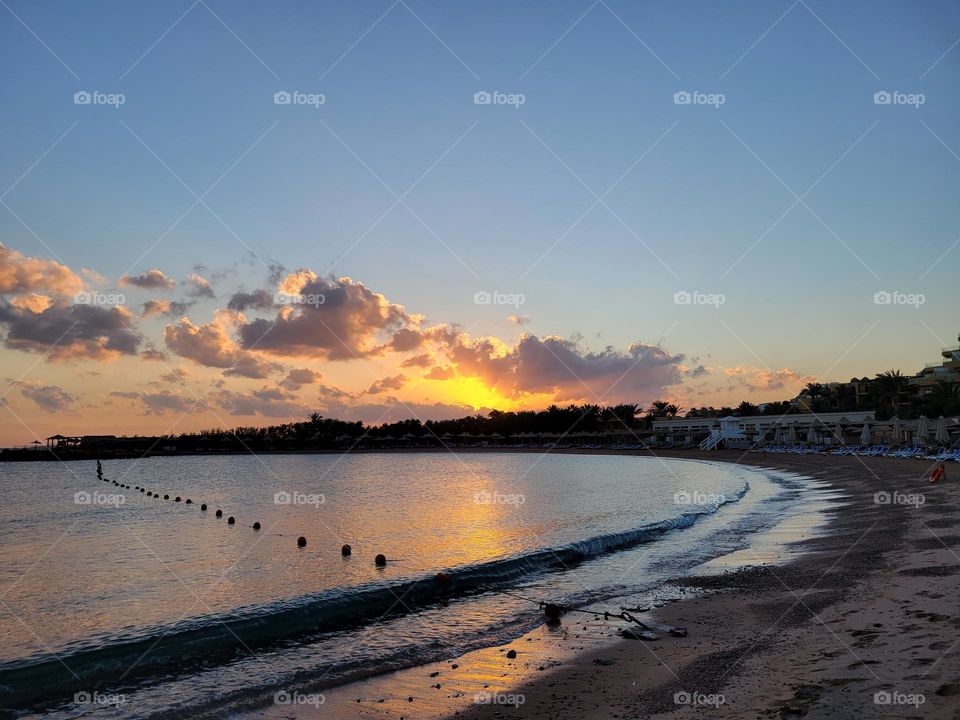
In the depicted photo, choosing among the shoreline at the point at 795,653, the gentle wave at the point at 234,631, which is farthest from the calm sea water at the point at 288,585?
the shoreline at the point at 795,653

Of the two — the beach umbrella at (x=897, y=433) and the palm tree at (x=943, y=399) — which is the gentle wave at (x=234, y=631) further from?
the palm tree at (x=943, y=399)

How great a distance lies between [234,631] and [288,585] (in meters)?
4.54

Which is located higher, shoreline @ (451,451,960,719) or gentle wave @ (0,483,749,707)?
shoreline @ (451,451,960,719)

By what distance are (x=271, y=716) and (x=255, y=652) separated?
379 cm

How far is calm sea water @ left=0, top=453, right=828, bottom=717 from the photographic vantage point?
10984mm

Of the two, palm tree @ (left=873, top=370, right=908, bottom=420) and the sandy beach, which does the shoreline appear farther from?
palm tree @ (left=873, top=370, right=908, bottom=420)

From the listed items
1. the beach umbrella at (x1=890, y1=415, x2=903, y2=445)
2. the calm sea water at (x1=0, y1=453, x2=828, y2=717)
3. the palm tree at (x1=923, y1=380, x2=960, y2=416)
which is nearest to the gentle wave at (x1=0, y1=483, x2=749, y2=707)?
the calm sea water at (x1=0, y1=453, x2=828, y2=717)

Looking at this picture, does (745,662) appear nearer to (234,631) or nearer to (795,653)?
(795,653)

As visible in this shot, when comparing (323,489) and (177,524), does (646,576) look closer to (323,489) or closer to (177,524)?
(177,524)

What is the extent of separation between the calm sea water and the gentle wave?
48mm

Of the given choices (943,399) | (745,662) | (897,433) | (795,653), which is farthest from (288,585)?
(943,399)

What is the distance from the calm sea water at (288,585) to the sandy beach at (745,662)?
1484mm

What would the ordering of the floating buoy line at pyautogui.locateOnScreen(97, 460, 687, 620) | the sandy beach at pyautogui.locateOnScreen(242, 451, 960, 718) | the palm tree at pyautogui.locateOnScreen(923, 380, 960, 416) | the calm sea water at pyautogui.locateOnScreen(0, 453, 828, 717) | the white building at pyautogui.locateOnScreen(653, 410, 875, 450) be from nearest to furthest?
1. the sandy beach at pyautogui.locateOnScreen(242, 451, 960, 718)
2. the calm sea water at pyautogui.locateOnScreen(0, 453, 828, 717)
3. the floating buoy line at pyautogui.locateOnScreen(97, 460, 687, 620)
4. the palm tree at pyautogui.locateOnScreen(923, 380, 960, 416)
5. the white building at pyautogui.locateOnScreen(653, 410, 875, 450)

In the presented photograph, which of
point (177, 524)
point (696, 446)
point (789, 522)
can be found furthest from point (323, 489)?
point (696, 446)
